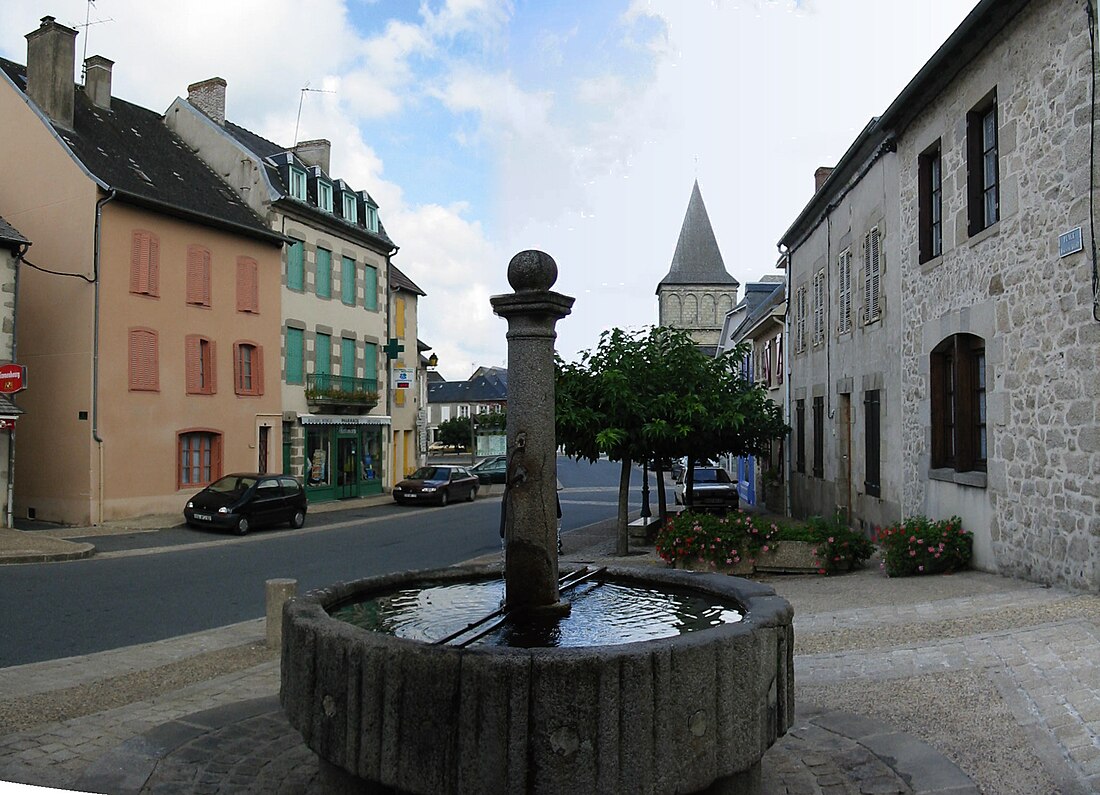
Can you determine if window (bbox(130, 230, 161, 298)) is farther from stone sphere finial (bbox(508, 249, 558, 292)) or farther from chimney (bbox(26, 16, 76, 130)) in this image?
stone sphere finial (bbox(508, 249, 558, 292))

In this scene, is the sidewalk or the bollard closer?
the sidewalk

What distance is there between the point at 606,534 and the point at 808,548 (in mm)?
8579

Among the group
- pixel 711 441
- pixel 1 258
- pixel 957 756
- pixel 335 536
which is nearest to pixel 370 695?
pixel 957 756

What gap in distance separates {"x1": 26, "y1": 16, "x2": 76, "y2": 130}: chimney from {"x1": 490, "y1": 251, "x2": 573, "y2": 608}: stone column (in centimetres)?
1977

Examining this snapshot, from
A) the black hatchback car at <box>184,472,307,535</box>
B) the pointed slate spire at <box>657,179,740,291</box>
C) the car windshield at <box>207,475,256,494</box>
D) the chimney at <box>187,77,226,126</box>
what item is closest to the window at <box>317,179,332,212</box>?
the chimney at <box>187,77,226,126</box>

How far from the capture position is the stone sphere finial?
478 centimetres

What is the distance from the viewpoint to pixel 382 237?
31.1 metres

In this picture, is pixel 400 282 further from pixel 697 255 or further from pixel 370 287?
pixel 697 255

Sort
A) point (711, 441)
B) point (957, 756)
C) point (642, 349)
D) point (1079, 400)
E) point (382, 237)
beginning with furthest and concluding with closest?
point (382, 237) < point (711, 441) < point (642, 349) < point (1079, 400) < point (957, 756)

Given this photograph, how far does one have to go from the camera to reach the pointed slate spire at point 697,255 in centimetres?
7700

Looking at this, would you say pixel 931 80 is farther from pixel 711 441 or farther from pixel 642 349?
pixel 711 441

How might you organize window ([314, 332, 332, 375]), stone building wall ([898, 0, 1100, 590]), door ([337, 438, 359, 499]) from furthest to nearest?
door ([337, 438, 359, 499]) < window ([314, 332, 332, 375]) < stone building wall ([898, 0, 1100, 590])

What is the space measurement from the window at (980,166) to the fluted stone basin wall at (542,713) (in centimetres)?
840

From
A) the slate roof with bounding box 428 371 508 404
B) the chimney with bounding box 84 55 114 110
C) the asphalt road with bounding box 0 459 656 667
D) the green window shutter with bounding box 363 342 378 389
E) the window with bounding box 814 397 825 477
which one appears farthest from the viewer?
the slate roof with bounding box 428 371 508 404
